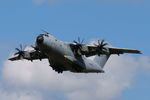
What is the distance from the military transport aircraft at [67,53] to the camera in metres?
62.4

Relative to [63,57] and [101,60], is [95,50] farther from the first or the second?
[101,60]

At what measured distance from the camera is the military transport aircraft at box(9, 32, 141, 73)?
205 ft

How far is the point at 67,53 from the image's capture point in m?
64.4

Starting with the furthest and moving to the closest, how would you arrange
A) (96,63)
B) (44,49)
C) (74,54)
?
(96,63) → (74,54) → (44,49)

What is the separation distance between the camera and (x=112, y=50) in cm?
6788

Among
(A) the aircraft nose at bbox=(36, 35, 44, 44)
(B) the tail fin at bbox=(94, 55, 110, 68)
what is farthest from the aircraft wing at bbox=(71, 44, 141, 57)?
(B) the tail fin at bbox=(94, 55, 110, 68)

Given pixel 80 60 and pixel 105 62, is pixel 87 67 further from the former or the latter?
pixel 105 62

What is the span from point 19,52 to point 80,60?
768 centimetres

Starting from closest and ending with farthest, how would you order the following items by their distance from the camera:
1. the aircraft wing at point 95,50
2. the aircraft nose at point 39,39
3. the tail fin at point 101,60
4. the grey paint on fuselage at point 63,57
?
1. the aircraft nose at point 39,39
2. the grey paint on fuselage at point 63,57
3. the aircraft wing at point 95,50
4. the tail fin at point 101,60

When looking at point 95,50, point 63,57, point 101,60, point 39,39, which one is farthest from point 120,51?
point 39,39

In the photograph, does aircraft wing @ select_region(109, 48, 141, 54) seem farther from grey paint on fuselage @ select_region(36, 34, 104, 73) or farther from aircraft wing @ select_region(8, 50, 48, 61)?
aircraft wing @ select_region(8, 50, 48, 61)

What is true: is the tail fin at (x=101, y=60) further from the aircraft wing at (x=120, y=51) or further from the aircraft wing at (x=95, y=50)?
the aircraft wing at (x=95, y=50)

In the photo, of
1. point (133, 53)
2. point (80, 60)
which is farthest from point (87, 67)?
point (133, 53)

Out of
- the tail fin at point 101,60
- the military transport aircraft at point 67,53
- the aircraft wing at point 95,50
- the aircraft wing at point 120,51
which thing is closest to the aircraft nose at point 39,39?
the military transport aircraft at point 67,53
